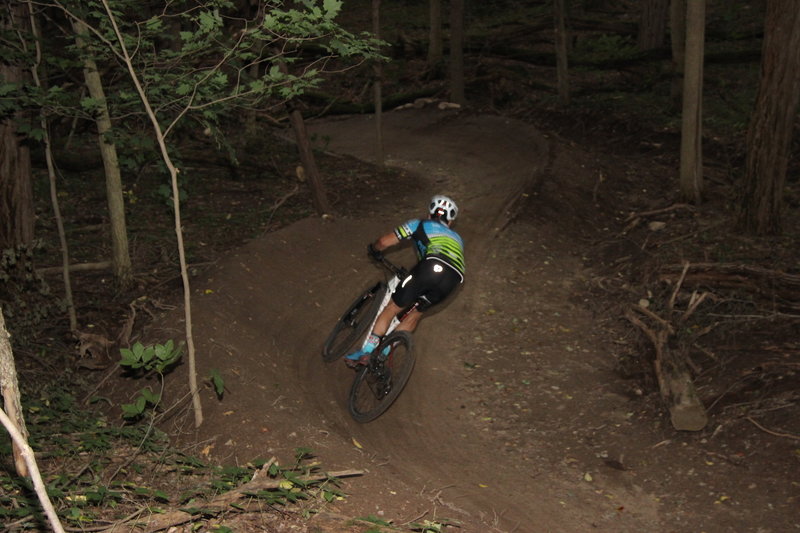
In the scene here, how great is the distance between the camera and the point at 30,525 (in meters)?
4.63

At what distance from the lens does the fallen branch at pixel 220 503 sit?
188 inches

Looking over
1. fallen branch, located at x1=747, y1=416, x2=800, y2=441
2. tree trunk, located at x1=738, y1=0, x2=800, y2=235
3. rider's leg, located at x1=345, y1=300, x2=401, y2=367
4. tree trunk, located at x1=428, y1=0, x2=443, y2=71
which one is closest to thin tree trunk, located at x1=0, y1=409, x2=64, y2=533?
rider's leg, located at x1=345, y1=300, x2=401, y2=367

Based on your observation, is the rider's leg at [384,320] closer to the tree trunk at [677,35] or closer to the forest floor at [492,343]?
the forest floor at [492,343]

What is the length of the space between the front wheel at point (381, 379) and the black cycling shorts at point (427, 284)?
18.3 inches

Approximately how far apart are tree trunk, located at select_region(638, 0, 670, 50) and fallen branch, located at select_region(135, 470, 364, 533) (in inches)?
917

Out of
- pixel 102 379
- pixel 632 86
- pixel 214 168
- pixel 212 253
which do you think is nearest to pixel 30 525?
pixel 102 379

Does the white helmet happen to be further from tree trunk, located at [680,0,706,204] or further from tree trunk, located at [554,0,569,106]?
tree trunk, located at [554,0,569,106]

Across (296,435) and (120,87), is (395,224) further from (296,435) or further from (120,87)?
(296,435)

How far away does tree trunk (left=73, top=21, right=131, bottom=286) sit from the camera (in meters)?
8.80

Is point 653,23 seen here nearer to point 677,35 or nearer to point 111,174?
point 677,35

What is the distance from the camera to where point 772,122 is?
12.1 metres

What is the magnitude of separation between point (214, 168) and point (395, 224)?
612cm

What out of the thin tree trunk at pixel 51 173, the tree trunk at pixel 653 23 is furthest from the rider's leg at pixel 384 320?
the tree trunk at pixel 653 23

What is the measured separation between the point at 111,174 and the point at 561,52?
52.8ft
